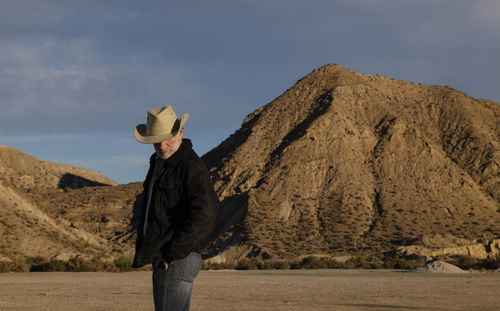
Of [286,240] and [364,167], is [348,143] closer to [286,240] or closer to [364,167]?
[364,167]

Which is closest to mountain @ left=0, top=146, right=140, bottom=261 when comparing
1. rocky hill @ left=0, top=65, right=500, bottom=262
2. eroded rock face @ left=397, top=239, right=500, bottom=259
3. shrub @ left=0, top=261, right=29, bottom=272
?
rocky hill @ left=0, top=65, right=500, bottom=262

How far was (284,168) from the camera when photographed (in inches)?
2386

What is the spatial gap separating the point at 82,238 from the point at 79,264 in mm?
12054

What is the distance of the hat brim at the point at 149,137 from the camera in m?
4.53

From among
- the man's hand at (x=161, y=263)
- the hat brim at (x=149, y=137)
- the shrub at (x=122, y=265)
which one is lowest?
the shrub at (x=122, y=265)

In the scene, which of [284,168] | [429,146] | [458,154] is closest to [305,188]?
[284,168]

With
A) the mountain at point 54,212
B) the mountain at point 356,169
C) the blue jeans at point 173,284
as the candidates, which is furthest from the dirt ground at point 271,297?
the mountain at point 356,169

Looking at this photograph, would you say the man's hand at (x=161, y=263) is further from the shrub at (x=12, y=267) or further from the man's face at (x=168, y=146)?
the shrub at (x=12, y=267)

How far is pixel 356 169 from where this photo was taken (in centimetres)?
6034

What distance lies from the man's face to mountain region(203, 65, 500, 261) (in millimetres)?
43686

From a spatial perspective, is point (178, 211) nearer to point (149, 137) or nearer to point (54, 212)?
point (149, 137)

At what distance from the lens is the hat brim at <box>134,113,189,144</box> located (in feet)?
14.9

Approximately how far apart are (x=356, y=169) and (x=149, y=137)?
187 ft

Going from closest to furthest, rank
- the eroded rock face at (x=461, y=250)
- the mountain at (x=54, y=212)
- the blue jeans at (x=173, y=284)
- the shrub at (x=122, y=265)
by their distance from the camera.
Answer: the blue jeans at (x=173, y=284) → the shrub at (x=122, y=265) → the mountain at (x=54, y=212) → the eroded rock face at (x=461, y=250)
